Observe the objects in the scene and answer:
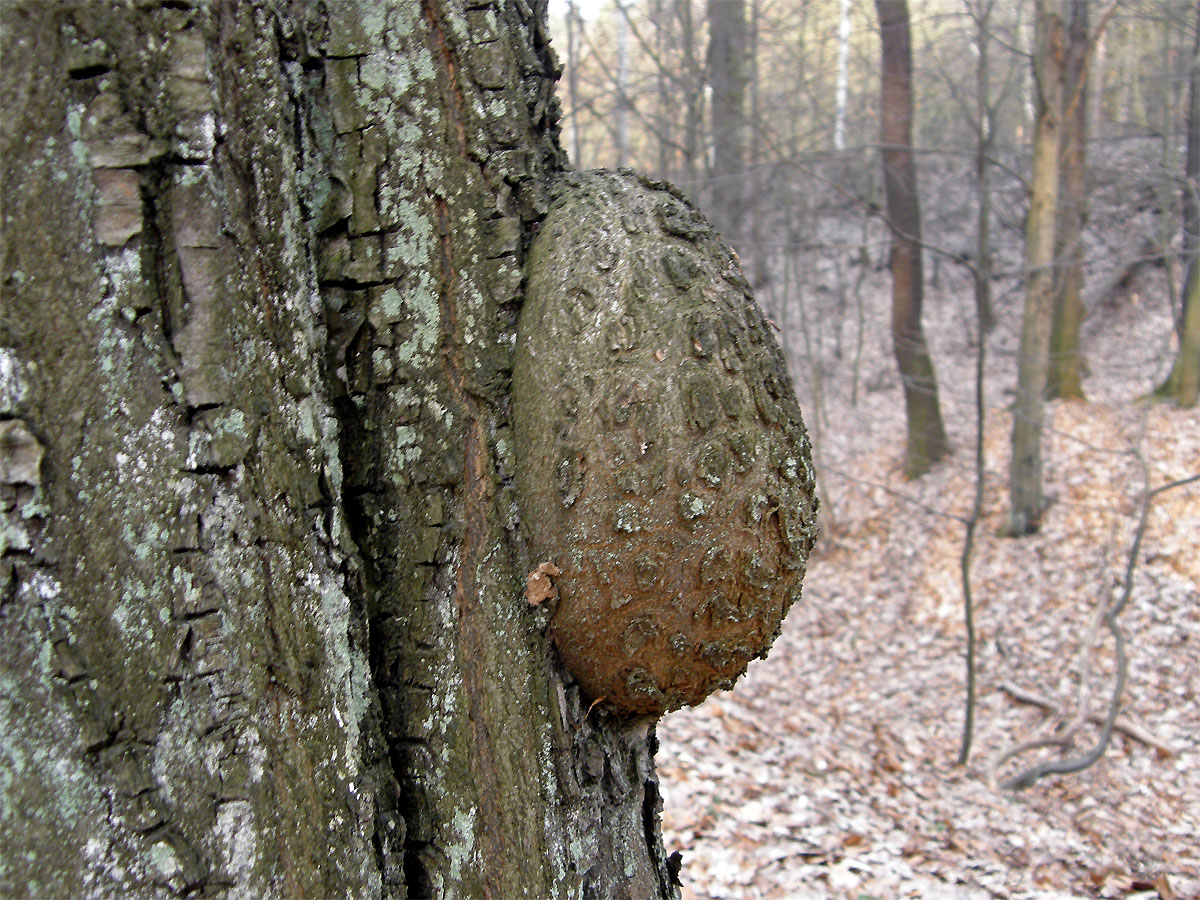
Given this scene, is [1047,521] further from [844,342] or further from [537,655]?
[537,655]

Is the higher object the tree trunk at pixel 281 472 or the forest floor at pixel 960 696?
the tree trunk at pixel 281 472

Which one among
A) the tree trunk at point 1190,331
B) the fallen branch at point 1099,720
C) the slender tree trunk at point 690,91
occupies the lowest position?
the fallen branch at point 1099,720

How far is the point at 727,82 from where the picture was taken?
35.6 ft

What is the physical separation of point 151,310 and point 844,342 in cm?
1573

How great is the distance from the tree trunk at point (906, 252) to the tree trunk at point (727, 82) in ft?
5.90

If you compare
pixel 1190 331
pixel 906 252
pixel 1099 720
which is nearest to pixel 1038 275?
pixel 906 252

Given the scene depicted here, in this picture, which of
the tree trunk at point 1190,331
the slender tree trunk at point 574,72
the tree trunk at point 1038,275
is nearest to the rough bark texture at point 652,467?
the tree trunk at point 1038,275

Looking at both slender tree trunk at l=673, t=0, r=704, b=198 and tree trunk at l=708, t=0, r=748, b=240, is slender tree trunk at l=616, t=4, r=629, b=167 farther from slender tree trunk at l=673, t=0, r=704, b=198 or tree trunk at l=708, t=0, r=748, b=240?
tree trunk at l=708, t=0, r=748, b=240

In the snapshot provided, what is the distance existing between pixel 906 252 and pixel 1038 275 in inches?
91.5

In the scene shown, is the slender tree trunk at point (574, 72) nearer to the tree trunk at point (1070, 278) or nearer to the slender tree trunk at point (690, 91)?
the slender tree trunk at point (690, 91)

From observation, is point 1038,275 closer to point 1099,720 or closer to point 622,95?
point 1099,720

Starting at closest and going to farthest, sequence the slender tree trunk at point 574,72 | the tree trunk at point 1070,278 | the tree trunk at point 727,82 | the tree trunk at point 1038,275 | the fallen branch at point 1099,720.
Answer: the fallen branch at point 1099,720
the tree trunk at point 1038,275
the slender tree trunk at point 574,72
the tree trunk at point 727,82
the tree trunk at point 1070,278

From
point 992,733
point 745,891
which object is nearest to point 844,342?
point 992,733

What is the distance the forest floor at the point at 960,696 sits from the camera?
157 inches
